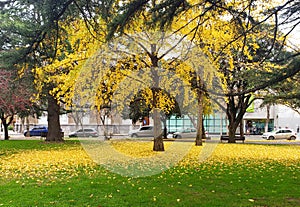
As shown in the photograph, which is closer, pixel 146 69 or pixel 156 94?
pixel 146 69

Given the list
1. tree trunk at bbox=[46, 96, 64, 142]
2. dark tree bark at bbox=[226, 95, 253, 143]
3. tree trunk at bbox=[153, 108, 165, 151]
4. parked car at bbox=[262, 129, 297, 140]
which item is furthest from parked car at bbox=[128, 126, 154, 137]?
tree trunk at bbox=[153, 108, 165, 151]

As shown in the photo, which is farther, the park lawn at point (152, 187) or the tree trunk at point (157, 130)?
the tree trunk at point (157, 130)

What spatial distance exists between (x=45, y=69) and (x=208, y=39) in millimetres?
6337

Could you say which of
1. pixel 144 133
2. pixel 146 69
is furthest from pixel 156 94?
pixel 144 133

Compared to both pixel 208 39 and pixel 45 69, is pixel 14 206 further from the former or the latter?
pixel 208 39

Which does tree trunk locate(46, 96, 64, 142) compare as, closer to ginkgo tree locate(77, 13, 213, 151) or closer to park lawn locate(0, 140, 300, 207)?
ginkgo tree locate(77, 13, 213, 151)

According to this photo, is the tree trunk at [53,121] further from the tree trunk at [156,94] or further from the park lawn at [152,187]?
the park lawn at [152,187]

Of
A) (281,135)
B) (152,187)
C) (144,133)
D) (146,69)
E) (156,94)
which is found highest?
(146,69)

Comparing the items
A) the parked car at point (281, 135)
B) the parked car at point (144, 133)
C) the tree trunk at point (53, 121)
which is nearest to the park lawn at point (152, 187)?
the tree trunk at point (53, 121)

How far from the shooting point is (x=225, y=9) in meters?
6.79

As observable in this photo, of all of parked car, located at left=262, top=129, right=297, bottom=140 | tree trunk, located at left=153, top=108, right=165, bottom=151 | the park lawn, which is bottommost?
parked car, located at left=262, top=129, right=297, bottom=140

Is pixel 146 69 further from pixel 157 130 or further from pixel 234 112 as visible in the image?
pixel 234 112

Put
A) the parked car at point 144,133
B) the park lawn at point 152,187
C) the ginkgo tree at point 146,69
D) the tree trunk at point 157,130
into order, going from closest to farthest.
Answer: the park lawn at point 152,187 → the ginkgo tree at point 146,69 → the tree trunk at point 157,130 → the parked car at point 144,133

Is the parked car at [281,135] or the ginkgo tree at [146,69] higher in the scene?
the ginkgo tree at [146,69]
